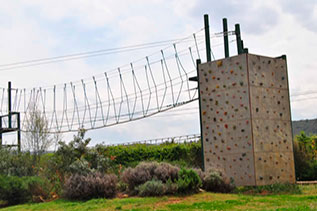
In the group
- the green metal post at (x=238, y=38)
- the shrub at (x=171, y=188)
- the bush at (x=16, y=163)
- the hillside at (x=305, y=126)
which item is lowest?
the shrub at (x=171, y=188)

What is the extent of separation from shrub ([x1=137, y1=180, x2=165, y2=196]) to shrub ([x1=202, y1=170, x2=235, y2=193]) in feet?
6.25

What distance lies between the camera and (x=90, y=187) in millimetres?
15062

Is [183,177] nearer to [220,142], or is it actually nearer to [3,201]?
[220,142]

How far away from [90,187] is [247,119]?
6.46m

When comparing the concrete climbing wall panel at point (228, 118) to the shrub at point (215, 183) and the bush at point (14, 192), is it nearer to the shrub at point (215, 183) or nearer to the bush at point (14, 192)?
the shrub at point (215, 183)

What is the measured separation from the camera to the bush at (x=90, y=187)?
590 inches

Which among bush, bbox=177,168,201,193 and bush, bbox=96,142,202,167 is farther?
bush, bbox=96,142,202,167

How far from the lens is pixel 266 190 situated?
16.0 meters

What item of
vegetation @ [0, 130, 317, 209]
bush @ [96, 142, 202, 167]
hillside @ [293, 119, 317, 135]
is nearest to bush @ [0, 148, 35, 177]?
vegetation @ [0, 130, 317, 209]

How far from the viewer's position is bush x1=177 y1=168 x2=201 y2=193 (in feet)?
47.6

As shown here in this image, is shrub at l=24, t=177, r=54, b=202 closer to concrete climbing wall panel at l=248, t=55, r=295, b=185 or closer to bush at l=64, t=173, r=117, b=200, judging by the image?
bush at l=64, t=173, r=117, b=200

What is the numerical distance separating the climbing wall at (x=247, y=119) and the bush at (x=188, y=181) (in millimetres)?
2824

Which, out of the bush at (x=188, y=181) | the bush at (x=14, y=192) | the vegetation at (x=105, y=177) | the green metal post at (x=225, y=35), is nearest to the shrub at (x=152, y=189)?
the vegetation at (x=105, y=177)

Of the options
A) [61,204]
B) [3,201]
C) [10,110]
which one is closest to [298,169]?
[61,204]
